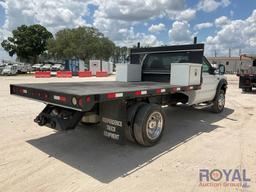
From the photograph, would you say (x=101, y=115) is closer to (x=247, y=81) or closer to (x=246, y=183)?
(x=246, y=183)

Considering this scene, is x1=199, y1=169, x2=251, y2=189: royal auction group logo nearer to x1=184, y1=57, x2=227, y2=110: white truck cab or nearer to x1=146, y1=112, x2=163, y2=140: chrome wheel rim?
x1=146, y1=112, x2=163, y2=140: chrome wheel rim

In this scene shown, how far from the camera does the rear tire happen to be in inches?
181

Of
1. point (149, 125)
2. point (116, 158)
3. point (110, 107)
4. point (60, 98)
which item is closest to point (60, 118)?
point (60, 98)

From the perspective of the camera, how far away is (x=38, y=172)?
382 cm

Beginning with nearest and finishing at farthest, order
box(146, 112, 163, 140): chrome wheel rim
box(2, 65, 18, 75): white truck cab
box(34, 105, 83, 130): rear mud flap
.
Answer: box(34, 105, 83, 130): rear mud flap, box(146, 112, 163, 140): chrome wheel rim, box(2, 65, 18, 75): white truck cab

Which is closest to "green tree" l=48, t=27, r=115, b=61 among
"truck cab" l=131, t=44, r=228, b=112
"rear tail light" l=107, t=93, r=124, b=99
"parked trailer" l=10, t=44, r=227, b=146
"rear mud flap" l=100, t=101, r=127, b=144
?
"truck cab" l=131, t=44, r=228, b=112

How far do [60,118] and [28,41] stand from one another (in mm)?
69659

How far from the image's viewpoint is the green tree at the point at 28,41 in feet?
221

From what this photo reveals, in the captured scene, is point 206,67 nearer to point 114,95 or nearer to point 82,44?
point 114,95

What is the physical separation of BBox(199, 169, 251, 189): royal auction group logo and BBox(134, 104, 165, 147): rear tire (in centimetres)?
120

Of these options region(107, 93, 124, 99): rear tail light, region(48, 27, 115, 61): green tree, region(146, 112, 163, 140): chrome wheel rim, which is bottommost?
region(146, 112, 163, 140): chrome wheel rim

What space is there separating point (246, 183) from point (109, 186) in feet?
6.51

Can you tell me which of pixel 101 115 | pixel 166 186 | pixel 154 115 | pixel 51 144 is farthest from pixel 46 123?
pixel 166 186

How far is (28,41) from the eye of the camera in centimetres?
6725
